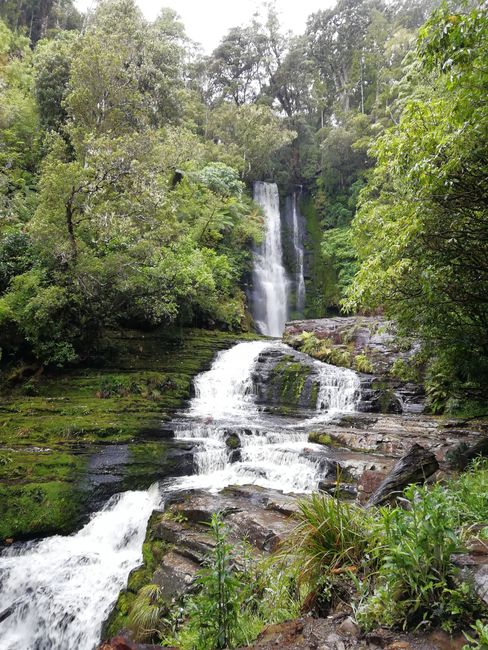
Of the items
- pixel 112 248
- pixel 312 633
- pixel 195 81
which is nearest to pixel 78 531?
pixel 312 633

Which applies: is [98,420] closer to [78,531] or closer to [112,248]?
[78,531]

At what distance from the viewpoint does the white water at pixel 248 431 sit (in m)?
7.97

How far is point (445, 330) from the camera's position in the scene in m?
7.02

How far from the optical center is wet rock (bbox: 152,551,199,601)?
495cm

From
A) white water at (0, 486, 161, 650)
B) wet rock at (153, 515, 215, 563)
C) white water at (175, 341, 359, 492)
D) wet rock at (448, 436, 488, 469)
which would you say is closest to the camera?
white water at (0, 486, 161, 650)

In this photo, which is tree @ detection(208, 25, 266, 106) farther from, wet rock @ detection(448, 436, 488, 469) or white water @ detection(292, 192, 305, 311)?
wet rock @ detection(448, 436, 488, 469)

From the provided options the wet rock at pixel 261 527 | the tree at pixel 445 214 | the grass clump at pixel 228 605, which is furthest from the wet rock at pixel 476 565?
the tree at pixel 445 214

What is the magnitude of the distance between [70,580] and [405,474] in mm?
4733

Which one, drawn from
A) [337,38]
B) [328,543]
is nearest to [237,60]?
[337,38]

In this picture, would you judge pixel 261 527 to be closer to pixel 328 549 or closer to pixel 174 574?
pixel 174 574

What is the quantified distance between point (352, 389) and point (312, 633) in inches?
444

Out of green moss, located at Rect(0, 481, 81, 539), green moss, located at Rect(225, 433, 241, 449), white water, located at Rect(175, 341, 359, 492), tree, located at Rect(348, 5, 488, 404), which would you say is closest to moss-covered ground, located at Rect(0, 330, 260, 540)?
green moss, located at Rect(0, 481, 81, 539)

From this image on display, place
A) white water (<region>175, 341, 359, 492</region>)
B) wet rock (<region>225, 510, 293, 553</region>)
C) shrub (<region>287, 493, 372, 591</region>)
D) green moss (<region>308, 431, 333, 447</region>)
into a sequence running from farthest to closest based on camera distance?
green moss (<region>308, 431, 333, 447</region>), white water (<region>175, 341, 359, 492</region>), wet rock (<region>225, 510, 293, 553</region>), shrub (<region>287, 493, 372, 591</region>)

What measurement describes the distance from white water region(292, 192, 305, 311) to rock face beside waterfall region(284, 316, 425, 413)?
7.50 metres
